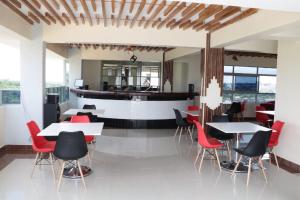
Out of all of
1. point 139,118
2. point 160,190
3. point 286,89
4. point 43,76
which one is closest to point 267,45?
point 286,89

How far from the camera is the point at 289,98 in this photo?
546 cm

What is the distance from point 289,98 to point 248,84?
6.64 meters

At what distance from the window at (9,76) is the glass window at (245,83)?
8.53 metres

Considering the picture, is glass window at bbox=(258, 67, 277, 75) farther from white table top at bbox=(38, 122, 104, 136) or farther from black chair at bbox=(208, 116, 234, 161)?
white table top at bbox=(38, 122, 104, 136)

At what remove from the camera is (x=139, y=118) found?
8875mm

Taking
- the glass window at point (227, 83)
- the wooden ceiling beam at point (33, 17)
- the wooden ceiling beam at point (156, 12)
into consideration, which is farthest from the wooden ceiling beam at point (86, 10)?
the glass window at point (227, 83)

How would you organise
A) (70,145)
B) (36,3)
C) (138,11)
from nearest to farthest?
(70,145)
(36,3)
(138,11)

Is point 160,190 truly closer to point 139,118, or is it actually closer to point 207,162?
point 207,162

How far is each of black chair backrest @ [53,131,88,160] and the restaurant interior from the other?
14 mm

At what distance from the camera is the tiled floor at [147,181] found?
3.80m

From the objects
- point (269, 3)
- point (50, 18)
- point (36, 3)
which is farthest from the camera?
point (50, 18)

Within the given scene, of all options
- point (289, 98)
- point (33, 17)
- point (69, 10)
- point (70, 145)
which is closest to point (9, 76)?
point (33, 17)

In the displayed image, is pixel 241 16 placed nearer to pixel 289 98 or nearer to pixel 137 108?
pixel 289 98

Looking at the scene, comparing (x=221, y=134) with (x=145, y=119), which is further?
(x=145, y=119)
